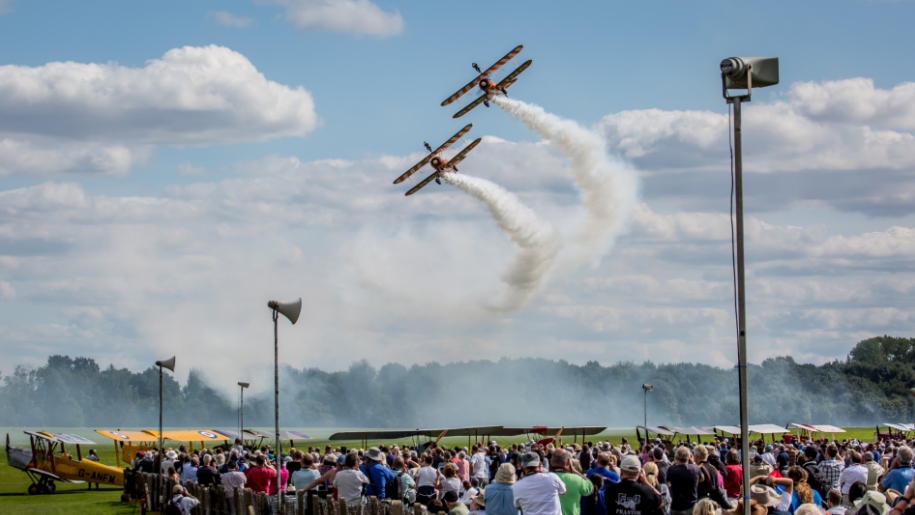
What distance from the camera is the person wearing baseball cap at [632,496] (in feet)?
36.5

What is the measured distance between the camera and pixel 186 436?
4412cm

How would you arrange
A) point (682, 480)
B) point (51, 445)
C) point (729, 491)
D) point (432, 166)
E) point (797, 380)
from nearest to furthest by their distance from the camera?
1. point (682, 480)
2. point (729, 491)
3. point (51, 445)
4. point (432, 166)
5. point (797, 380)

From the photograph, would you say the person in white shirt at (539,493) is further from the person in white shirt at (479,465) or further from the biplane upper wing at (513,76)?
the biplane upper wing at (513,76)

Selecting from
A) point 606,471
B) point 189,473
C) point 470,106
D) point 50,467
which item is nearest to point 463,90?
point 470,106

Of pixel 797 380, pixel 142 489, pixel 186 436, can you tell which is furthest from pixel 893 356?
pixel 142 489

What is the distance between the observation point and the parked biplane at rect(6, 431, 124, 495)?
113ft

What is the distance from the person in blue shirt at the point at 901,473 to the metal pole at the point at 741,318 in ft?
16.9

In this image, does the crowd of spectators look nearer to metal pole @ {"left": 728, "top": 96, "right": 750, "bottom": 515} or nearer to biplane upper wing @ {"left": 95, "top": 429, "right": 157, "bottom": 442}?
metal pole @ {"left": 728, "top": 96, "right": 750, "bottom": 515}

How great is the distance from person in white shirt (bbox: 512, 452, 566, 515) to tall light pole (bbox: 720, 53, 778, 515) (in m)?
2.16

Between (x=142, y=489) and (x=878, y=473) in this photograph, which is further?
(x=142, y=489)

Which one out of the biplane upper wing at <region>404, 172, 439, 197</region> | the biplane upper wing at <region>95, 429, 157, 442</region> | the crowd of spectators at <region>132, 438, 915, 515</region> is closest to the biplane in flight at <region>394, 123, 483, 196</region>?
the biplane upper wing at <region>404, 172, 439, 197</region>

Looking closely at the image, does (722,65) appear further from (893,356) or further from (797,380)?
(893,356)

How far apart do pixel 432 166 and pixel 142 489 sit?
2715cm

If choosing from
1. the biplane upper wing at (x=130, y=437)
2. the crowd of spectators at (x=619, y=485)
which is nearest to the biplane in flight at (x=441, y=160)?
the biplane upper wing at (x=130, y=437)
